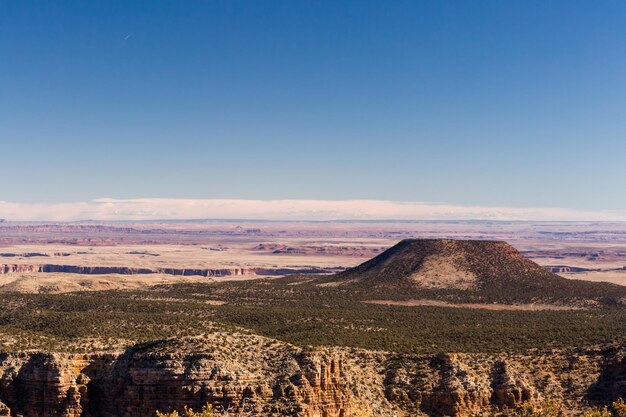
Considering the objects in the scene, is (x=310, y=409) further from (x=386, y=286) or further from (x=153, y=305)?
(x=386, y=286)

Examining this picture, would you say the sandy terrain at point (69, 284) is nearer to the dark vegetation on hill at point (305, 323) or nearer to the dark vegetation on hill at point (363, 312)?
the dark vegetation on hill at point (363, 312)

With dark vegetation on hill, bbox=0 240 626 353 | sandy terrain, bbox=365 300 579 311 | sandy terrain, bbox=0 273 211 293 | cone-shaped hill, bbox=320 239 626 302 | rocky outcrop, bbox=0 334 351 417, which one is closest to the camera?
rocky outcrop, bbox=0 334 351 417

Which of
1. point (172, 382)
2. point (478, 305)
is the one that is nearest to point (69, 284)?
point (478, 305)

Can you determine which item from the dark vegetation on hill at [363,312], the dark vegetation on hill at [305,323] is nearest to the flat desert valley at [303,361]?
the dark vegetation on hill at [305,323]

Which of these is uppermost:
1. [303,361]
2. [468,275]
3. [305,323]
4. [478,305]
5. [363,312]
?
[468,275]

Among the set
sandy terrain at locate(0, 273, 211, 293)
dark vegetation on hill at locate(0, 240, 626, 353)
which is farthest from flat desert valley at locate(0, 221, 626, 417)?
sandy terrain at locate(0, 273, 211, 293)

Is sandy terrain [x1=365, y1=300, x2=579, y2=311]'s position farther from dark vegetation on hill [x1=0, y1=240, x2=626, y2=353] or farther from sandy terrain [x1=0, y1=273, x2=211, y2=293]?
sandy terrain [x1=0, y1=273, x2=211, y2=293]

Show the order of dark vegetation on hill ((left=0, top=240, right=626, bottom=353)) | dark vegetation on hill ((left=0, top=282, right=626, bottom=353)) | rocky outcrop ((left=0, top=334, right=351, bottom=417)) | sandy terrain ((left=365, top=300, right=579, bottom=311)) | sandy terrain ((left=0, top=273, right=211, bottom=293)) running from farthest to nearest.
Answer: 1. sandy terrain ((left=0, top=273, right=211, bottom=293))
2. sandy terrain ((left=365, top=300, right=579, bottom=311))
3. dark vegetation on hill ((left=0, top=240, right=626, bottom=353))
4. dark vegetation on hill ((left=0, top=282, right=626, bottom=353))
5. rocky outcrop ((left=0, top=334, right=351, bottom=417))

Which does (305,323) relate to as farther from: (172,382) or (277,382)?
(172,382)

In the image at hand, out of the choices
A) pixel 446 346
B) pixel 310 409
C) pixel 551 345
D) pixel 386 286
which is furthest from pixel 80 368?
pixel 386 286

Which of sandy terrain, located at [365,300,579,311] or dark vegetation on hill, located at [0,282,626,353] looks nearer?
dark vegetation on hill, located at [0,282,626,353]
